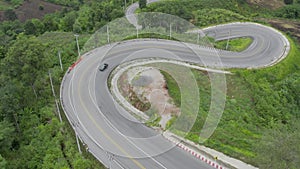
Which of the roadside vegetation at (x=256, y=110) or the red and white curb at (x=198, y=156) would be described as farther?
the red and white curb at (x=198, y=156)

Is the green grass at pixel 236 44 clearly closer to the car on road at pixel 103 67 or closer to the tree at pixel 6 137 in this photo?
the car on road at pixel 103 67

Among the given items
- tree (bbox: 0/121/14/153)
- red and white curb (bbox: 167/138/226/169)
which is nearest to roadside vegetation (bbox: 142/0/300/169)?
red and white curb (bbox: 167/138/226/169)

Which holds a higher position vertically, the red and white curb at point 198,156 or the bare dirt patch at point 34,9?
the bare dirt patch at point 34,9

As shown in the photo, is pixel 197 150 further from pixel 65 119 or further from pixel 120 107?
pixel 65 119

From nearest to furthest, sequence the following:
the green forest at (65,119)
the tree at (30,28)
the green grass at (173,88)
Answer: the green forest at (65,119) → the green grass at (173,88) → the tree at (30,28)

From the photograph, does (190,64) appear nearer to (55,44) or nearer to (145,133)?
(145,133)

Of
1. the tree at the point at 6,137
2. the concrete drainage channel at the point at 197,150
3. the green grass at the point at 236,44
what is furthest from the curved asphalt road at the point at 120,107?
the tree at the point at 6,137
